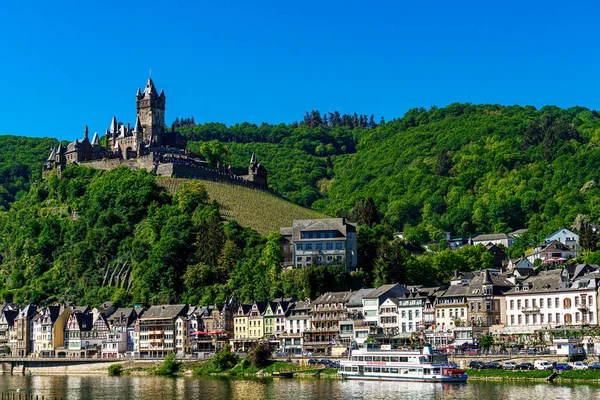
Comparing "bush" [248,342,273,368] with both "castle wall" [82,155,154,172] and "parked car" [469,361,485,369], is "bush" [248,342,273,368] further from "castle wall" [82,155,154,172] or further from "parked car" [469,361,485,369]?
"castle wall" [82,155,154,172]

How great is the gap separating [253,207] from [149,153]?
1009 inches

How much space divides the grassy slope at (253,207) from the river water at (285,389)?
51.2 meters

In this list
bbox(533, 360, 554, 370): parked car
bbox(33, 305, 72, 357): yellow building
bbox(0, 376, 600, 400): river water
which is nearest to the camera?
bbox(0, 376, 600, 400): river water

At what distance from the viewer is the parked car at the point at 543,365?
84125mm

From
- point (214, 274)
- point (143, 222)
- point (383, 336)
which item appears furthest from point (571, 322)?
point (143, 222)

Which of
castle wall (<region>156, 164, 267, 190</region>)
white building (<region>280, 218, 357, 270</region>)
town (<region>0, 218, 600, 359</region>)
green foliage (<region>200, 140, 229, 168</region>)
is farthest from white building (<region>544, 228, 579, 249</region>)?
green foliage (<region>200, 140, 229, 168</region>)

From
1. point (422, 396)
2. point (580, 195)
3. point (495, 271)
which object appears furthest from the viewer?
point (580, 195)

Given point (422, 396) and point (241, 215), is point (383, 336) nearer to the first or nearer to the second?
point (422, 396)

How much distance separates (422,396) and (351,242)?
185 ft

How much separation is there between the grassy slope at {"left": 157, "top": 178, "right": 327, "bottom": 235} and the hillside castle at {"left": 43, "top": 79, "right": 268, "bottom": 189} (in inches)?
147

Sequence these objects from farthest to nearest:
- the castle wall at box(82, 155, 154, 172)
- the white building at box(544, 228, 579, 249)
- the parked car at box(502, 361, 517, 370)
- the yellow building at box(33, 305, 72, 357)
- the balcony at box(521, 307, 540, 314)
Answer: the castle wall at box(82, 155, 154, 172)
the white building at box(544, 228, 579, 249)
the yellow building at box(33, 305, 72, 357)
the balcony at box(521, 307, 540, 314)
the parked car at box(502, 361, 517, 370)

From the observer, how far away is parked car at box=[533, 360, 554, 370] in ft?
276

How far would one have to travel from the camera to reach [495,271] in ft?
419

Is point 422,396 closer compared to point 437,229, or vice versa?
point 422,396
